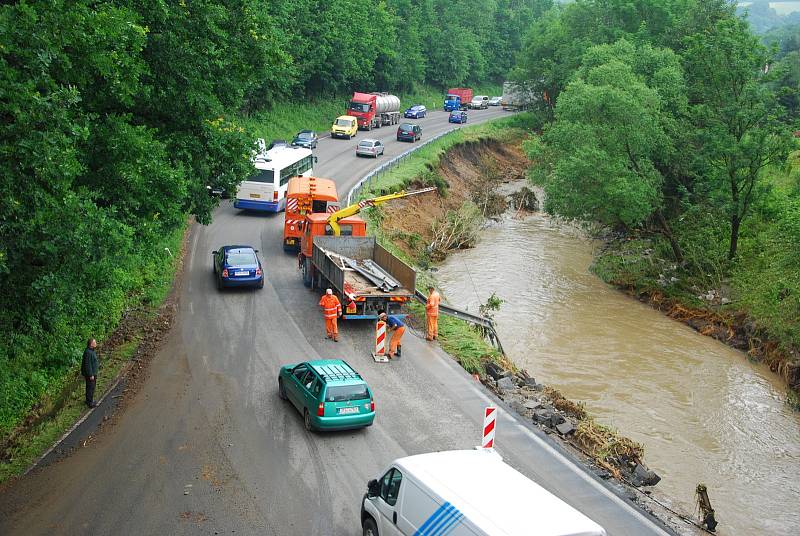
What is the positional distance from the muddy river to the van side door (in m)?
5.74

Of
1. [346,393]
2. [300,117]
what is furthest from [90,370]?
[300,117]

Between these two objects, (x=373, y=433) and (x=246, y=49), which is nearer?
(x=373, y=433)

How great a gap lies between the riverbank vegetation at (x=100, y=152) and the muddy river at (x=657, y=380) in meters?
8.89

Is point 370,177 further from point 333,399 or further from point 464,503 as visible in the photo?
point 464,503

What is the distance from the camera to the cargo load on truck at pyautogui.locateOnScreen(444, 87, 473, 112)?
277ft

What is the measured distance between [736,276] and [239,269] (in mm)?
19673

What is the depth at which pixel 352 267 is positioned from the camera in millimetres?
24125

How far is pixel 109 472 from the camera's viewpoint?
13766mm

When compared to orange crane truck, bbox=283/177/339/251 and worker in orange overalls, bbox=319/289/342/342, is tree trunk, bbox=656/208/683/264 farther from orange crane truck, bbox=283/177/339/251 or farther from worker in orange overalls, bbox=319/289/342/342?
worker in orange overalls, bbox=319/289/342/342

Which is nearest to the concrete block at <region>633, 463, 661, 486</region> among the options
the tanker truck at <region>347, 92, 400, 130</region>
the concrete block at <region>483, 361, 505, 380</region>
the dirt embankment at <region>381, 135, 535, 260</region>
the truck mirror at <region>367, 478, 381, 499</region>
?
the concrete block at <region>483, 361, 505, 380</region>

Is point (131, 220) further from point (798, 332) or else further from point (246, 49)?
point (798, 332)

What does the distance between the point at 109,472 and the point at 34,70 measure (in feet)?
22.7

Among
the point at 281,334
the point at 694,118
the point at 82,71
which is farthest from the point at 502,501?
the point at 694,118

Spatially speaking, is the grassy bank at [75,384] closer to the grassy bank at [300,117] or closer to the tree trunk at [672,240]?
the tree trunk at [672,240]
